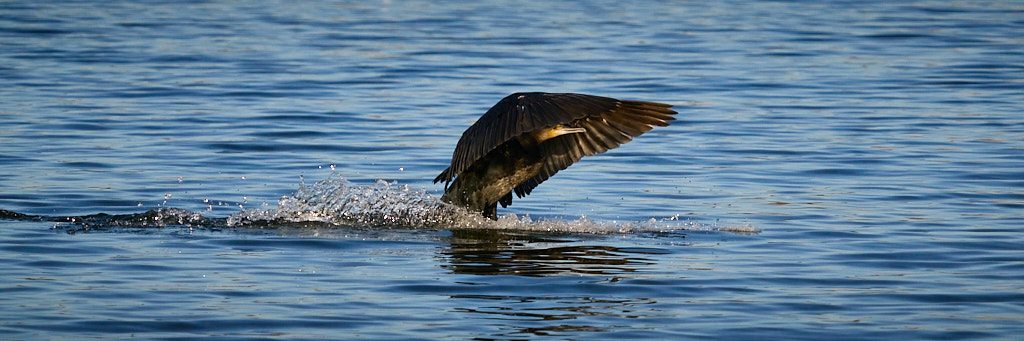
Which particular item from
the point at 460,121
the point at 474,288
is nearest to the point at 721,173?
the point at 460,121

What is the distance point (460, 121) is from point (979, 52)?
853cm

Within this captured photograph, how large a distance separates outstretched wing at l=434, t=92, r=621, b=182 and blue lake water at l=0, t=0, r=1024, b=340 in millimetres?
554

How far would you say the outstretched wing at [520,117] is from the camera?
7.38m

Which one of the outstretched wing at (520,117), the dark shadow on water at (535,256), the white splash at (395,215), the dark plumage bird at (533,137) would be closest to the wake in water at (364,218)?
the white splash at (395,215)

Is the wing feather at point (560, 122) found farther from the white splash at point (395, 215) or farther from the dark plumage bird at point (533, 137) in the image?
the white splash at point (395, 215)

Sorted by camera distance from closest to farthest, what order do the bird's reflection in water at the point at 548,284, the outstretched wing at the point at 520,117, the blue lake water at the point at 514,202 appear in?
the bird's reflection in water at the point at 548,284 → the blue lake water at the point at 514,202 → the outstretched wing at the point at 520,117

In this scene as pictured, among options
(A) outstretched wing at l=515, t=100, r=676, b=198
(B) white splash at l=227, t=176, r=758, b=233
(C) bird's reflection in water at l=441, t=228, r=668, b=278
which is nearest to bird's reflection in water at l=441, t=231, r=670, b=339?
(C) bird's reflection in water at l=441, t=228, r=668, b=278

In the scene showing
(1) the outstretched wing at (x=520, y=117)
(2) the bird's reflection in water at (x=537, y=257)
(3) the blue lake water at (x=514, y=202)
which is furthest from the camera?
(1) the outstretched wing at (x=520, y=117)

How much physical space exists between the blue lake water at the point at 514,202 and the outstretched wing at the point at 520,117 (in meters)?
0.55

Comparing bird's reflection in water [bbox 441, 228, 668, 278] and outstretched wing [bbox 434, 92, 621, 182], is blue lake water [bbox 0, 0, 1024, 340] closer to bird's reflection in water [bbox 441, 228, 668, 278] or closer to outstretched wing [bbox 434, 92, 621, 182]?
bird's reflection in water [bbox 441, 228, 668, 278]

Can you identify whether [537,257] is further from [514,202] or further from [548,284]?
[514,202]

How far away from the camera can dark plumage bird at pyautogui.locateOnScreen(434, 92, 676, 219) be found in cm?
746

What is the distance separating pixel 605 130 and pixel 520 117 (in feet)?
2.52

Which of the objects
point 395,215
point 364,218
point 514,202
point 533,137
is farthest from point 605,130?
point 514,202
